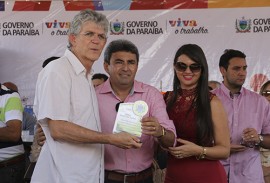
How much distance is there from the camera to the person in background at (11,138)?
3.44m

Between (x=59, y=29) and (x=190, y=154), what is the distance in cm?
309

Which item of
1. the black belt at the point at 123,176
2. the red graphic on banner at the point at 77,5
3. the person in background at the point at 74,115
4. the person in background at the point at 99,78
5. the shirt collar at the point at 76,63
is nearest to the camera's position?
the person in background at the point at 74,115

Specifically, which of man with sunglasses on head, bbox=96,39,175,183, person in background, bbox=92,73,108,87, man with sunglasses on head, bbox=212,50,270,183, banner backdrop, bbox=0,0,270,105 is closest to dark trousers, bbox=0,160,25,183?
person in background, bbox=92,73,108,87

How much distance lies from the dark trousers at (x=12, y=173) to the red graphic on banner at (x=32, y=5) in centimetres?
209

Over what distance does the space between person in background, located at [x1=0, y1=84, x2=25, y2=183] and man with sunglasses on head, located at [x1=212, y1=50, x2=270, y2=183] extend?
5.37 ft

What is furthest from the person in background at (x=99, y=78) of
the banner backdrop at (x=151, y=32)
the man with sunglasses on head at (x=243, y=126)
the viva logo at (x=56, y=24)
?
the man with sunglasses on head at (x=243, y=126)

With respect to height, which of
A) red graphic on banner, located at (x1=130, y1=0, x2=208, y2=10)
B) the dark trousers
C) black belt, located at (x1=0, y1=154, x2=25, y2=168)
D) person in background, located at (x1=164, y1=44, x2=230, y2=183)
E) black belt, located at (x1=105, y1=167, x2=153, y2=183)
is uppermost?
red graphic on banner, located at (x1=130, y1=0, x2=208, y2=10)

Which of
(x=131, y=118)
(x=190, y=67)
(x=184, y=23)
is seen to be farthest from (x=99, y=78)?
(x=131, y=118)

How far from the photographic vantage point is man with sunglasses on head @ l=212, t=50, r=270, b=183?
3.37m

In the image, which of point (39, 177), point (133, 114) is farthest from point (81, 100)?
point (39, 177)

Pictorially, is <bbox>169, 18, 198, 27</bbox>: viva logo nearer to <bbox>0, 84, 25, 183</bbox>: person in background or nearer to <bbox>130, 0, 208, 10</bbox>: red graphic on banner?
<bbox>130, 0, 208, 10</bbox>: red graphic on banner

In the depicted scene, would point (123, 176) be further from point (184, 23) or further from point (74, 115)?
point (184, 23)

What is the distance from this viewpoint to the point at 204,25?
16.1 ft

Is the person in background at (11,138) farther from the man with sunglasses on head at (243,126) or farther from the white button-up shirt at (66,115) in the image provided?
the man with sunglasses on head at (243,126)
